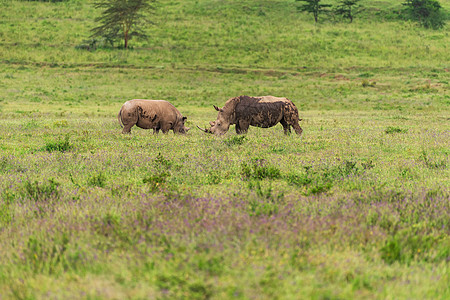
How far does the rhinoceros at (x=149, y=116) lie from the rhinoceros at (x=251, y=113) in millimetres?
1896

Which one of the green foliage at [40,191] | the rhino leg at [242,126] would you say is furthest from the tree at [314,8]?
the green foliage at [40,191]

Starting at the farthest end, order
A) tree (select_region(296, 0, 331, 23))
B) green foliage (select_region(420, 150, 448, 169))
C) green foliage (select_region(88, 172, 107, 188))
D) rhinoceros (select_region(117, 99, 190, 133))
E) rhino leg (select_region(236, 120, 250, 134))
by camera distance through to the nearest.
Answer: tree (select_region(296, 0, 331, 23)) < rhinoceros (select_region(117, 99, 190, 133)) < rhino leg (select_region(236, 120, 250, 134)) < green foliage (select_region(420, 150, 448, 169)) < green foliage (select_region(88, 172, 107, 188))

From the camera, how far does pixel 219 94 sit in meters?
38.3

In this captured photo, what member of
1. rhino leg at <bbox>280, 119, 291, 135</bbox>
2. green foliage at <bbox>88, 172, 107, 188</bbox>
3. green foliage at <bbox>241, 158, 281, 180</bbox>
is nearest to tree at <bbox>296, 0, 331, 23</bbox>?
rhino leg at <bbox>280, 119, 291, 135</bbox>

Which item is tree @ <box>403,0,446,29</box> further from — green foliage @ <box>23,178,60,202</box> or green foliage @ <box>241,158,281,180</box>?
green foliage @ <box>23,178,60,202</box>

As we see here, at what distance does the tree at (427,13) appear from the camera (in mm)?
68625

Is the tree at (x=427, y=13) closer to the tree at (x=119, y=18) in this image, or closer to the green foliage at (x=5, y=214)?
the tree at (x=119, y=18)

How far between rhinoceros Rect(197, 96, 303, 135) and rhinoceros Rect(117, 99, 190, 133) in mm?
1896

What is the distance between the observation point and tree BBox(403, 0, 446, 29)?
225 ft

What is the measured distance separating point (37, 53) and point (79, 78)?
12363 mm

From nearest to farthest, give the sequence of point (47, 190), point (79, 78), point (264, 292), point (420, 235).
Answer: point (264, 292)
point (420, 235)
point (47, 190)
point (79, 78)

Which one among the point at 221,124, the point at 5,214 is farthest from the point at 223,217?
the point at 221,124

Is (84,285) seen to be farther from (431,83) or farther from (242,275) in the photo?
(431,83)

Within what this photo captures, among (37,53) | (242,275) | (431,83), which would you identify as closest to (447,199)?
(242,275)
